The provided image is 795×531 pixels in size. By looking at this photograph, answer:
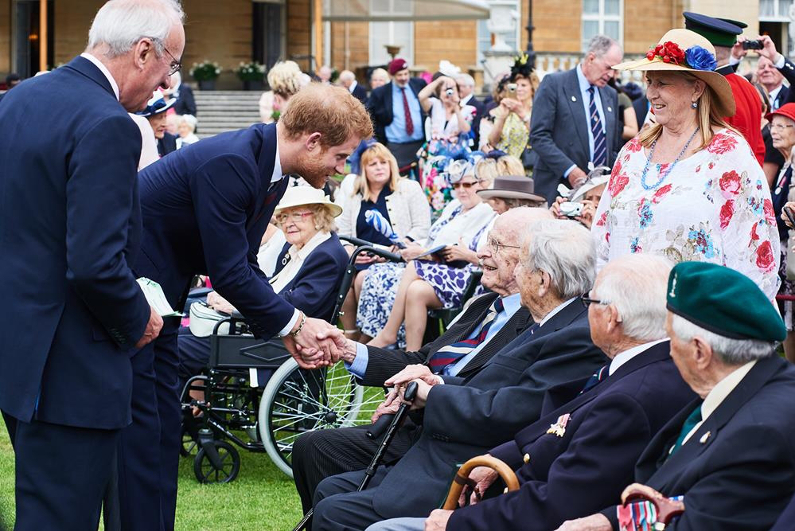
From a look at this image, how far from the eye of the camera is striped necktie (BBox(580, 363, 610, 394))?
145 inches

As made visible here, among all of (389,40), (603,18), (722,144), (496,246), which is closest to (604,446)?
(496,246)

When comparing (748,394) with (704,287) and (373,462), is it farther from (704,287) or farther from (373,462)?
(373,462)

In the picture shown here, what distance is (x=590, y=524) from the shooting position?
3.17 metres

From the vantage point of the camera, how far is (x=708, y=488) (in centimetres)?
282

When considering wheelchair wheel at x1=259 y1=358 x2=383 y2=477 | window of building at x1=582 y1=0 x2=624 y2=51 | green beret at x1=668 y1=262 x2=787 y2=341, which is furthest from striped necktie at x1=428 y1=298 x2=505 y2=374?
window of building at x1=582 y1=0 x2=624 y2=51

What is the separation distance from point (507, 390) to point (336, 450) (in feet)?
3.29

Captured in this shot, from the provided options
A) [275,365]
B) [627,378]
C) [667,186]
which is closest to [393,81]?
[275,365]

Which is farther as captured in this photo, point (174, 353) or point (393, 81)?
point (393, 81)

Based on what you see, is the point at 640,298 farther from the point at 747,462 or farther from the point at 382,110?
the point at 382,110

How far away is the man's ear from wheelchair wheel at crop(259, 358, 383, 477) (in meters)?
1.95

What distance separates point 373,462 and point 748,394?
1798mm

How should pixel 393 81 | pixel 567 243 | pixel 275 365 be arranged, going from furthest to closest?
pixel 393 81 < pixel 275 365 < pixel 567 243

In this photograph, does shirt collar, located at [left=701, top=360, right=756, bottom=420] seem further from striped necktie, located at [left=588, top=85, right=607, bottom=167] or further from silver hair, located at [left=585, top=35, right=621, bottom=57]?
striped necktie, located at [left=588, top=85, right=607, bottom=167]

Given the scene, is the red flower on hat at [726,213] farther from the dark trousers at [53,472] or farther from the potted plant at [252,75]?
the potted plant at [252,75]
